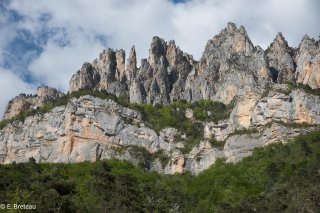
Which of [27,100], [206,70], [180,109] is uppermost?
[27,100]

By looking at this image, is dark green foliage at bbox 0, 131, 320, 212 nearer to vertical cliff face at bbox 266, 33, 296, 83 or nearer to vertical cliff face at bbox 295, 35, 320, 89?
vertical cliff face at bbox 295, 35, 320, 89

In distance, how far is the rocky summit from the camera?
98312 millimetres

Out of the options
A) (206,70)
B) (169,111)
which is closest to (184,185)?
(169,111)

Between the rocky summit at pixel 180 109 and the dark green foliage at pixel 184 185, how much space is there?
144 inches

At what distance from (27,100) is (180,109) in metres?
48.0

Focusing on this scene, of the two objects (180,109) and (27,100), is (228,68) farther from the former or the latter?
(27,100)

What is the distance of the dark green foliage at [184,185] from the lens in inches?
2457

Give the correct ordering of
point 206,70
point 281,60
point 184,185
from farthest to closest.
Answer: point 206,70, point 281,60, point 184,185

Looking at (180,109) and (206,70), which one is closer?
(180,109)

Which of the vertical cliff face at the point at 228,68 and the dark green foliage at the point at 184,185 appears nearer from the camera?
the dark green foliage at the point at 184,185

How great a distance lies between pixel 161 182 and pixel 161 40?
6036 cm

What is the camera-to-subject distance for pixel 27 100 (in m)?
148

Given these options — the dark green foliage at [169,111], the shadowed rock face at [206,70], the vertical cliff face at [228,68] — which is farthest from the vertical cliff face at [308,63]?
the dark green foliage at [169,111]

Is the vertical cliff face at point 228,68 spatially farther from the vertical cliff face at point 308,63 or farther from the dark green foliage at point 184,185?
the dark green foliage at point 184,185
